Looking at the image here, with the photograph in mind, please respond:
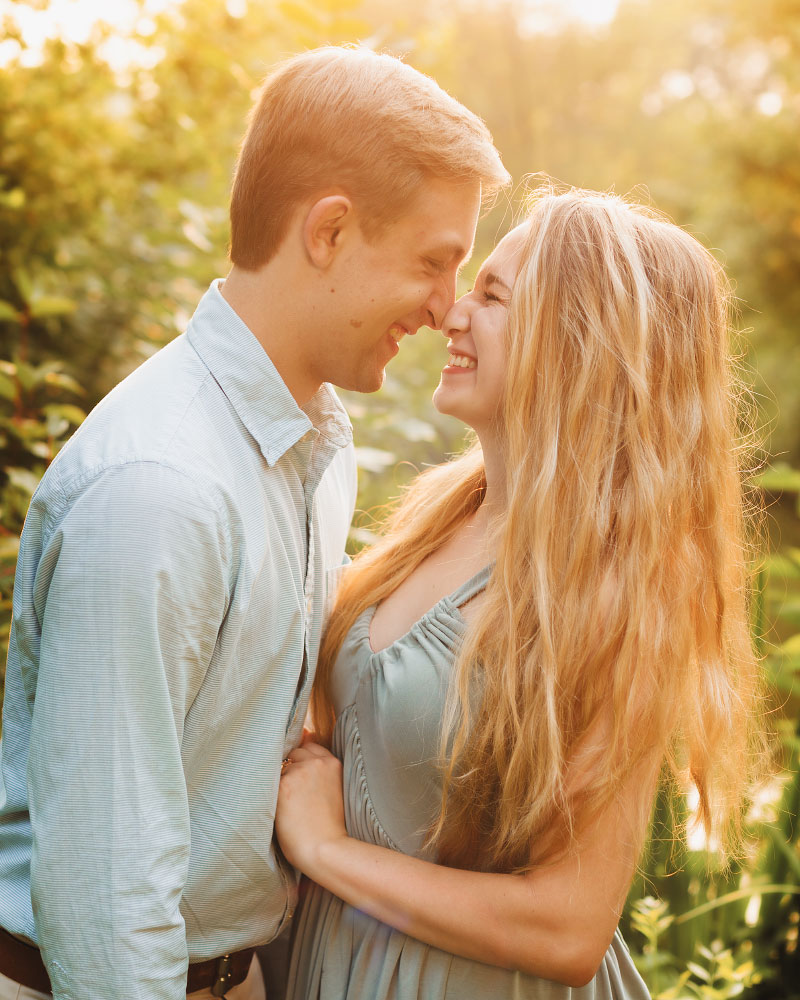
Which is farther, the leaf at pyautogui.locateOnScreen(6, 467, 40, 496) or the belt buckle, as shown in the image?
the leaf at pyautogui.locateOnScreen(6, 467, 40, 496)

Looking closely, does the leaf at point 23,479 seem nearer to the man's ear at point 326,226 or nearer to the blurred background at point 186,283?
the blurred background at point 186,283

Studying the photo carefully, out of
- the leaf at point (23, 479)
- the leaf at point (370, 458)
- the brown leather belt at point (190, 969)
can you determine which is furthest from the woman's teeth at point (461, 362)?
the brown leather belt at point (190, 969)

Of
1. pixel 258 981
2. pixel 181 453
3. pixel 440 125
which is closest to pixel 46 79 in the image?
pixel 440 125

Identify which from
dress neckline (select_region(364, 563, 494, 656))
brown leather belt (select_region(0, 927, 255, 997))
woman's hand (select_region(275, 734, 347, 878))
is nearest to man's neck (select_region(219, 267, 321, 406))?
dress neckline (select_region(364, 563, 494, 656))

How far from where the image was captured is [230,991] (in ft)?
6.00

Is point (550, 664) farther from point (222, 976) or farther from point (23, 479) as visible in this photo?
point (23, 479)

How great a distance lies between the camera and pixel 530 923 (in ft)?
5.31

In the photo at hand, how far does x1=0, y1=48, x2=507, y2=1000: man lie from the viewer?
4.28 ft

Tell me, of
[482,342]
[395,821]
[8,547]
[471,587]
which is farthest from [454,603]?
[8,547]

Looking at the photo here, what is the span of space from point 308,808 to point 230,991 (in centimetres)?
43

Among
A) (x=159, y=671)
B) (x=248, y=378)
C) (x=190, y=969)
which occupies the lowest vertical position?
(x=190, y=969)

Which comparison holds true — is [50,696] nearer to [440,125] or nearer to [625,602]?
[625,602]

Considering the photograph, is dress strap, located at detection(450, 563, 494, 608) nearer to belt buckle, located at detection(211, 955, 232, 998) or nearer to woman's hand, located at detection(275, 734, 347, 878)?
woman's hand, located at detection(275, 734, 347, 878)

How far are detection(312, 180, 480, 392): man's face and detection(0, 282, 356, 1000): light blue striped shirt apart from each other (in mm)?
177
